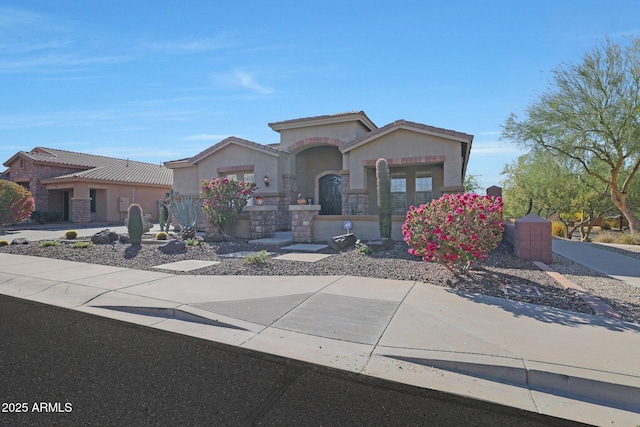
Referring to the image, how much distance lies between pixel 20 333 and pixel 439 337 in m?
5.29

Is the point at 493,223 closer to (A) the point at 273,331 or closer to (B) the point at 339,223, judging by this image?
(A) the point at 273,331

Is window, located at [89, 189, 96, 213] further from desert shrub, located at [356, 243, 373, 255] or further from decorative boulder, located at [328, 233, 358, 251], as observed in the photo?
desert shrub, located at [356, 243, 373, 255]

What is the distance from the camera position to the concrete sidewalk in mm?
3361

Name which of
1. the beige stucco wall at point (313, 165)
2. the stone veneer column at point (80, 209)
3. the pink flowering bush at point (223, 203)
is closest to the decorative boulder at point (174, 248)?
the pink flowering bush at point (223, 203)

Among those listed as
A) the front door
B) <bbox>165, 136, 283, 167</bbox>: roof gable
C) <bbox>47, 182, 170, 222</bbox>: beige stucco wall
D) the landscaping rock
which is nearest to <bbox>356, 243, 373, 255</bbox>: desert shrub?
the landscaping rock

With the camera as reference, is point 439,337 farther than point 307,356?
Yes

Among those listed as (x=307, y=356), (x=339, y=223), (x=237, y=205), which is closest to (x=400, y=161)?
(x=339, y=223)

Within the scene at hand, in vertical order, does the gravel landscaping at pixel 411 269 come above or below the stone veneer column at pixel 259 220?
below

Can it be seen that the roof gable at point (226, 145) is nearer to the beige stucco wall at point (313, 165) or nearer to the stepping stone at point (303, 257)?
the beige stucco wall at point (313, 165)

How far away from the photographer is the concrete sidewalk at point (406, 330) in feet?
11.0

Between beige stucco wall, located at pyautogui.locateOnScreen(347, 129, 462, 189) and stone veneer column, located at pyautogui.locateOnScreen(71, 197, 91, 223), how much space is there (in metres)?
22.9

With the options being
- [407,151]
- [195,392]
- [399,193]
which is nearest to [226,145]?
[399,193]

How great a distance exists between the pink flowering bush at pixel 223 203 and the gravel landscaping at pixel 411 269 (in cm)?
186

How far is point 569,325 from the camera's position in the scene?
4734 mm
